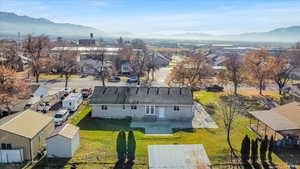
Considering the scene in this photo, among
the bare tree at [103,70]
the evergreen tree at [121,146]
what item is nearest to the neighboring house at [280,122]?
the evergreen tree at [121,146]

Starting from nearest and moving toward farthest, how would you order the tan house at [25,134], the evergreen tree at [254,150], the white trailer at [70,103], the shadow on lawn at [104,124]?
the tan house at [25,134], the evergreen tree at [254,150], the shadow on lawn at [104,124], the white trailer at [70,103]

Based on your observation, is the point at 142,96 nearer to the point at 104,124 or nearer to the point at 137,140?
the point at 104,124

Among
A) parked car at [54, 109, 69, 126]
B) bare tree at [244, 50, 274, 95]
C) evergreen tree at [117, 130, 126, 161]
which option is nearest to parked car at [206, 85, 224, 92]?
bare tree at [244, 50, 274, 95]

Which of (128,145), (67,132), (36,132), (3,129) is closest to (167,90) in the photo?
(128,145)

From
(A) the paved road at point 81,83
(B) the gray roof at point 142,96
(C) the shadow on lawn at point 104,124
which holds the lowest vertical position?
(C) the shadow on lawn at point 104,124

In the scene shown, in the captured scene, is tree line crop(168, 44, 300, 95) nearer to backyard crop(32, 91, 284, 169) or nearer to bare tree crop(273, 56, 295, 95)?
bare tree crop(273, 56, 295, 95)

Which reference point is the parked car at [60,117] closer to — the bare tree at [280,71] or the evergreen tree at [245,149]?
the evergreen tree at [245,149]

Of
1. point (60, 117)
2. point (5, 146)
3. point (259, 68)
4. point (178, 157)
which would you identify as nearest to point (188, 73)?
point (259, 68)
